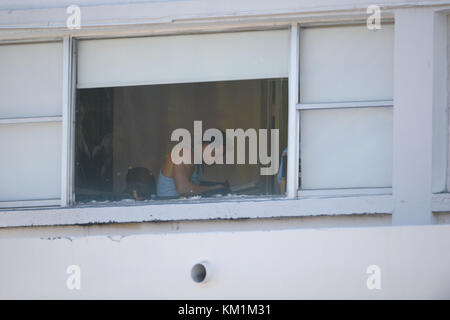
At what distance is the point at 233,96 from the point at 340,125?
94 cm

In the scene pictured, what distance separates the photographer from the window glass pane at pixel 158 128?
7.93 meters

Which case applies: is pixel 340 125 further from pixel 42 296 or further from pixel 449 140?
pixel 42 296

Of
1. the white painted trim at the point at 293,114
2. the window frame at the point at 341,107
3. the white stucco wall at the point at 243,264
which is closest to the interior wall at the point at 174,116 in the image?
the white painted trim at the point at 293,114

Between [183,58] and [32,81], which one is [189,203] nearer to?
[183,58]

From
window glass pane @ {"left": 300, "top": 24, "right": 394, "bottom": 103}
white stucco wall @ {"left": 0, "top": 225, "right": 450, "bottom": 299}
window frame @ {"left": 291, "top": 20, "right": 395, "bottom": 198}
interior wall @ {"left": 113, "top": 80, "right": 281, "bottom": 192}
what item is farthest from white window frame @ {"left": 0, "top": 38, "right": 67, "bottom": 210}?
window glass pane @ {"left": 300, "top": 24, "right": 394, "bottom": 103}

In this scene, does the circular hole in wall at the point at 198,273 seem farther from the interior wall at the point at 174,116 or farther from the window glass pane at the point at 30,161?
the window glass pane at the point at 30,161

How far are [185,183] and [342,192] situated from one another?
1357 mm

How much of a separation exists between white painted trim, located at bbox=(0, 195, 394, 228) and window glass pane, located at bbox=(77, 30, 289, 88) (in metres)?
1.08

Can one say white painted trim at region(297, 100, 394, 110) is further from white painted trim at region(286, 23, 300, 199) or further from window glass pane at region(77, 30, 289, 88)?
window glass pane at region(77, 30, 289, 88)

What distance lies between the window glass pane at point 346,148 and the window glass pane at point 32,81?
2.27 metres

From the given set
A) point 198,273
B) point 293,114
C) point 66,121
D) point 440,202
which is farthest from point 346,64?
point 66,121

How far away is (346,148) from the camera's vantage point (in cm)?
776
